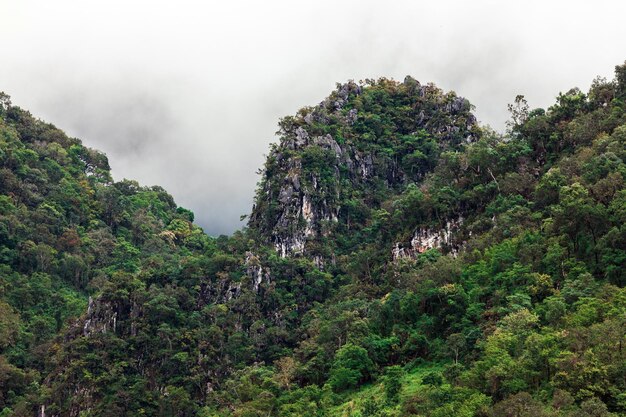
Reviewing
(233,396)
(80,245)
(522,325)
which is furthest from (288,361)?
(80,245)

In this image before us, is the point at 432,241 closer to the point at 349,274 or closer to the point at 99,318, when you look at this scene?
the point at 349,274

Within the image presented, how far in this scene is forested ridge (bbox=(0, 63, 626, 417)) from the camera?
34812 mm

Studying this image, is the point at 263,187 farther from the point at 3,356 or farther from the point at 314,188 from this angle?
the point at 3,356

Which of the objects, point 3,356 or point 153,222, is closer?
point 3,356

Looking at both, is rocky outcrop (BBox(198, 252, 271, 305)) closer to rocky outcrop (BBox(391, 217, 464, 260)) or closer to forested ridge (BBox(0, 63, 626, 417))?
forested ridge (BBox(0, 63, 626, 417))

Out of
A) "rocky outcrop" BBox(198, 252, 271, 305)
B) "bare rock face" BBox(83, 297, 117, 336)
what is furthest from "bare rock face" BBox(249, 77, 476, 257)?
"bare rock face" BBox(83, 297, 117, 336)

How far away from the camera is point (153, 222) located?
3521 inches

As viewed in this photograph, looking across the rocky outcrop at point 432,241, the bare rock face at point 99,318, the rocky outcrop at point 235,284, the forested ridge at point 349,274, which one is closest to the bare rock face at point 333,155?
the forested ridge at point 349,274

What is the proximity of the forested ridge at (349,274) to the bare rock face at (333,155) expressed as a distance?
0.24 meters

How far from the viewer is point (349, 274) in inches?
2509

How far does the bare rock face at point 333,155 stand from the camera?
234ft

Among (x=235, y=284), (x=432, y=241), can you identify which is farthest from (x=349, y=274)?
(x=235, y=284)

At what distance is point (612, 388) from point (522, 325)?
7.95m

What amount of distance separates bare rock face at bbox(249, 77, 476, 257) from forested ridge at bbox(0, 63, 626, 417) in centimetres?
24
